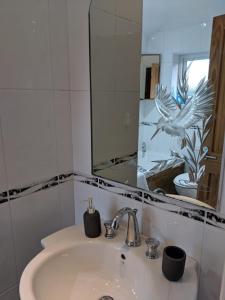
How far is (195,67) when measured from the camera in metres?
0.86

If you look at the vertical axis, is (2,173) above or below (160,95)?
below

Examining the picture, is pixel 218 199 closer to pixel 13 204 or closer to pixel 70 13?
pixel 13 204

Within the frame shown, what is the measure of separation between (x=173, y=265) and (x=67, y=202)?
70 cm

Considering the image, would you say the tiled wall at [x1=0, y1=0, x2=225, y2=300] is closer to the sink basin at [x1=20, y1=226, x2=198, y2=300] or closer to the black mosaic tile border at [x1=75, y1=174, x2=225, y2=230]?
the black mosaic tile border at [x1=75, y1=174, x2=225, y2=230]

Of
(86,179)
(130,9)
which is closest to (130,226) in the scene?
(86,179)

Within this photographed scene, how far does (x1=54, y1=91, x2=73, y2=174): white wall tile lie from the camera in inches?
46.8

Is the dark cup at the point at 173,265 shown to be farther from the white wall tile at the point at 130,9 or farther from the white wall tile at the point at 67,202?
the white wall tile at the point at 130,9

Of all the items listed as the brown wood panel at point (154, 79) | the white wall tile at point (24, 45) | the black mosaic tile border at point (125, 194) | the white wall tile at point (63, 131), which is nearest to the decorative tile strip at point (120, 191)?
the black mosaic tile border at point (125, 194)

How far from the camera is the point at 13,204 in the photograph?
1084 mm

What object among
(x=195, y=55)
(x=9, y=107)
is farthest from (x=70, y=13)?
(x=195, y=55)

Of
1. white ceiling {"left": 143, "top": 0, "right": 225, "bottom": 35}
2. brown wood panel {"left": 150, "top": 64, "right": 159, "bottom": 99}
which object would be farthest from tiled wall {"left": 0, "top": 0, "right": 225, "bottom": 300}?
brown wood panel {"left": 150, "top": 64, "right": 159, "bottom": 99}

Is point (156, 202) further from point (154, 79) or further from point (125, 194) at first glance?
point (154, 79)

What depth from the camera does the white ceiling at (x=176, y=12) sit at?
32.0 inches

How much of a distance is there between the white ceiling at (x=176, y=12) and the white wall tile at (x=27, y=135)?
0.54 metres
